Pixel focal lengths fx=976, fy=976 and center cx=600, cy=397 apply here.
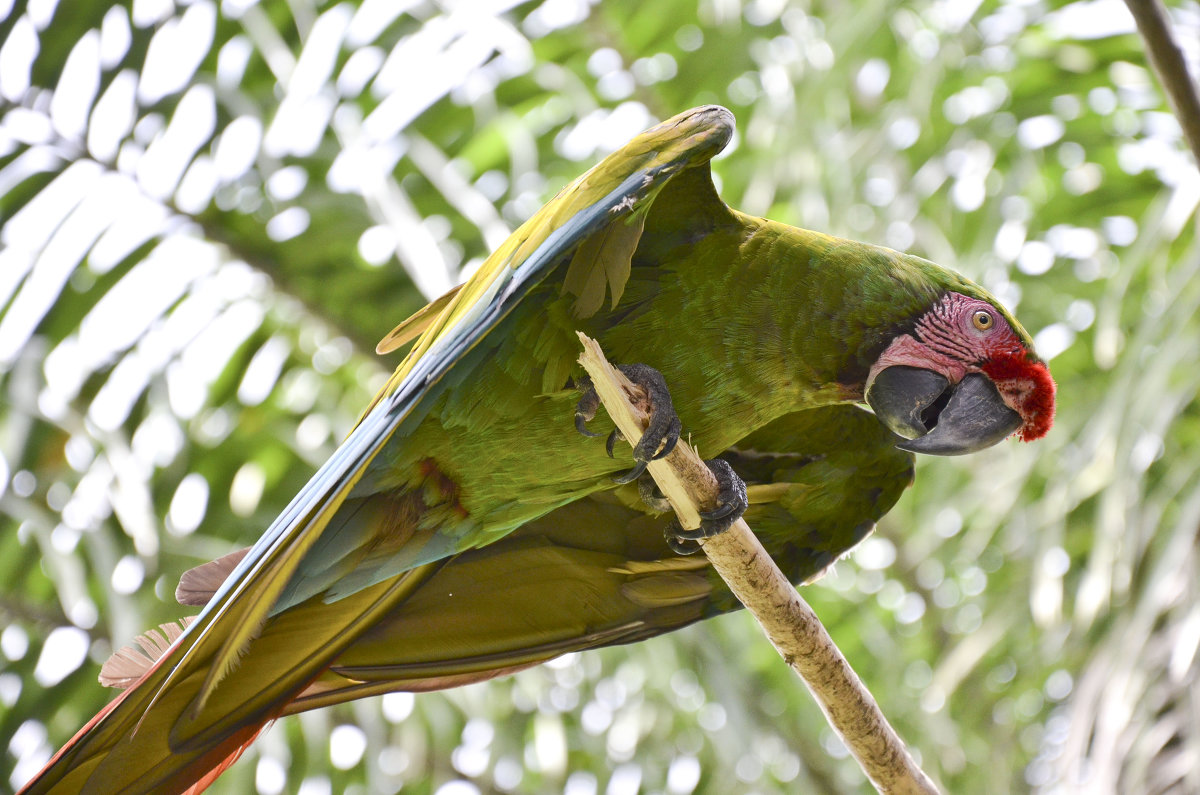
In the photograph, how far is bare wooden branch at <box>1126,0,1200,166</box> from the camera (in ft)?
2.61

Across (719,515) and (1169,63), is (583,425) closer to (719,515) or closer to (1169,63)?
(719,515)

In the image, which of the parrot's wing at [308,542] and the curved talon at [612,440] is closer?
the parrot's wing at [308,542]

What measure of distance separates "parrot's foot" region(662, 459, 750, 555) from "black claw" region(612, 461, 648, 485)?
73 mm

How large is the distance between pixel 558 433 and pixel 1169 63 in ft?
2.10

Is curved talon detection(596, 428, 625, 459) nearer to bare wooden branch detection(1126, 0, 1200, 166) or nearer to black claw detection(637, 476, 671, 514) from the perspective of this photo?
black claw detection(637, 476, 671, 514)

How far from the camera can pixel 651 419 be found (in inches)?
37.5

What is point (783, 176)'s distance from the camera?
1721 millimetres

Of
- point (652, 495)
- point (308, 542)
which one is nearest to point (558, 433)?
point (652, 495)

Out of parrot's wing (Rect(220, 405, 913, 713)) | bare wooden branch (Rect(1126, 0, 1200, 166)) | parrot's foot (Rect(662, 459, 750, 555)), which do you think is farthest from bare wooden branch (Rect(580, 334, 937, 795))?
bare wooden branch (Rect(1126, 0, 1200, 166))

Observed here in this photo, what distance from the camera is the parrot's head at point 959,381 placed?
107 centimetres

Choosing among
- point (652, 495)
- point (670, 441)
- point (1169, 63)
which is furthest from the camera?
point (652, 495)

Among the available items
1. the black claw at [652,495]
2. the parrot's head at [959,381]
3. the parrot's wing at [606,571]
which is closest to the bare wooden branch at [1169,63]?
the parrot's head at [959,381]

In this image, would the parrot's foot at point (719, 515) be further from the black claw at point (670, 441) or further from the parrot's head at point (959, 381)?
the parrot's head at point (959, 381)

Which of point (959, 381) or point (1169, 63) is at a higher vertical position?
point (1169, 63)
